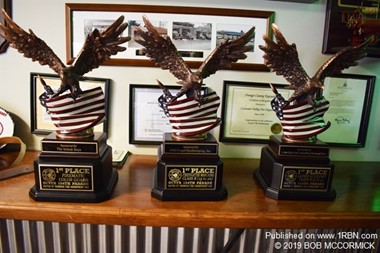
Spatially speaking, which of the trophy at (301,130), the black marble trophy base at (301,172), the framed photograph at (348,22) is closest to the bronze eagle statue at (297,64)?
the trophy at (301,130)

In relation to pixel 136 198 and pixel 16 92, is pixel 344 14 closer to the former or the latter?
pixel 136 198

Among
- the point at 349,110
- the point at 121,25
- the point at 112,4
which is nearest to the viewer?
the point at 121,25

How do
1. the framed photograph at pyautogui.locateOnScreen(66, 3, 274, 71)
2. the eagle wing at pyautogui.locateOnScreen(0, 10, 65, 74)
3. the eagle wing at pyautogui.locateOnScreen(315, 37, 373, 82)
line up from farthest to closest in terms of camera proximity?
1. the framed photograph at pyautogui.locateOnScreen(66, 3, 274, 71)
2. the eagle wing at pyautogui.locateOnScreen(315, 37, 373, 82)
3. the eagle wing at pyautogui.locateOnScreen(0, 10, 65, 74)

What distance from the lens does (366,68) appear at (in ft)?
3.40

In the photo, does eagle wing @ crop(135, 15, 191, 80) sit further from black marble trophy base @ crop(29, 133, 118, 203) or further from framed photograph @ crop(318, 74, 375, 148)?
framed photograph @ crop(318, 74, 375, 148)

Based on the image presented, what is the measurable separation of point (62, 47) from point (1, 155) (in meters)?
0.45

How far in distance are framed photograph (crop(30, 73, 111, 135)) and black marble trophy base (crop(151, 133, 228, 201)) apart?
0.41 metres

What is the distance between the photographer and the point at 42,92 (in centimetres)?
99

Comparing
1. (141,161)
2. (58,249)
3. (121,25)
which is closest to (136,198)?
(141,161)

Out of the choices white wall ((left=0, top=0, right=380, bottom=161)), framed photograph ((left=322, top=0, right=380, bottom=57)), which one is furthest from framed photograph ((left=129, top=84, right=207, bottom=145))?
framed photograph ((left=322, top=0, right=380, bottom=57))

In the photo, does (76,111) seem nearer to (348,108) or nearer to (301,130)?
(301,130)

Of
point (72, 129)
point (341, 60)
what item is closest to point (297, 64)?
point (341, 60)

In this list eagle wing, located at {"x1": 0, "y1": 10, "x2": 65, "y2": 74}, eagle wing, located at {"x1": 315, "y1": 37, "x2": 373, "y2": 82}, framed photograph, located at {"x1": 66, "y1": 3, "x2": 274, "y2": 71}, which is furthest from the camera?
framed photograph, located at {"x1": 66, "y1": 3, "x2": 274, "y2": 71}

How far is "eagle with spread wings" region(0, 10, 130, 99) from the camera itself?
66 centimetres
